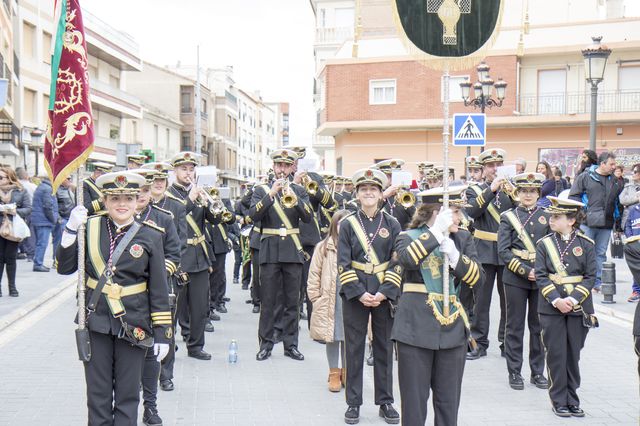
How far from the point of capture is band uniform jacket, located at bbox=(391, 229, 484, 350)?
5.10 metres

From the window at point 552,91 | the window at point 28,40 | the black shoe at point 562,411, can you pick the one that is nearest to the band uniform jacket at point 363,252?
the black shoe at point 562,411

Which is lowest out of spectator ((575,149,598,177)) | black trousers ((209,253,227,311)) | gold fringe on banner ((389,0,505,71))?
black trousers ((209,253,227,311))

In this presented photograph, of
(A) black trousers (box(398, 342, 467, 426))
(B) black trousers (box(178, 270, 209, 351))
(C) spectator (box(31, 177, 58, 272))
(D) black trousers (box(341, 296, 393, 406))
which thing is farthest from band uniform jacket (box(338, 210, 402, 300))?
(C) spectator (box(31, 177, 58, 272))

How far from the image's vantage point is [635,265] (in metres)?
6.20

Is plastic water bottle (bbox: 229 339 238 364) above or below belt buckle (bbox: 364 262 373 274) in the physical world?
below

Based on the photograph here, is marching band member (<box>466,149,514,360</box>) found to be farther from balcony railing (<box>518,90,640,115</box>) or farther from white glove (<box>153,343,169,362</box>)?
balcony railing (<box>518,90,640,115</box>)

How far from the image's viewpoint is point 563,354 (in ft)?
22.1

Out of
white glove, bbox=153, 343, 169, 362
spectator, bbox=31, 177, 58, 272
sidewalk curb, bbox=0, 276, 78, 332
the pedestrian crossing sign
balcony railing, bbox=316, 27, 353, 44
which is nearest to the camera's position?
white glove, bbox=153, 343, 169, 362

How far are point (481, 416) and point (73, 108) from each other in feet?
14.4

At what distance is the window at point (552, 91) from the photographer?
35.7m

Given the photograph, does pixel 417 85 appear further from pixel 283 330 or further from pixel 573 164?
pixel 283 330

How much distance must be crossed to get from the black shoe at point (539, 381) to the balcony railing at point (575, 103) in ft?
97.1

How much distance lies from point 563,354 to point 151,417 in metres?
3.76

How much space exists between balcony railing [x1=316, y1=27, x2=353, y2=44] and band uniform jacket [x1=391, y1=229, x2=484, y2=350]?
48.7 meters
